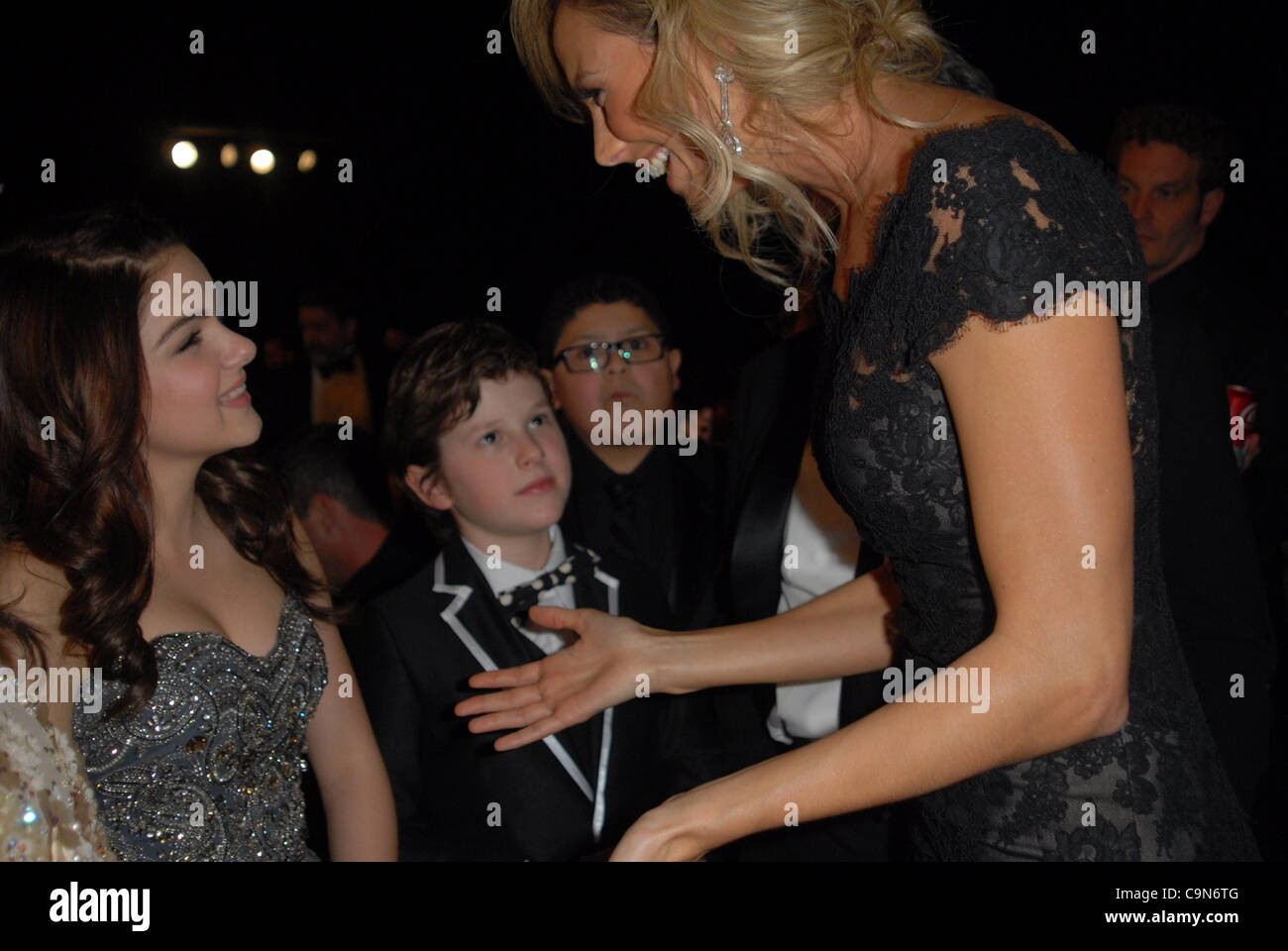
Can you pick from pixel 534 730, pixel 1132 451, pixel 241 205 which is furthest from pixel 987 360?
pixel 241 205

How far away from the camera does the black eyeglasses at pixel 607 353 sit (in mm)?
2641

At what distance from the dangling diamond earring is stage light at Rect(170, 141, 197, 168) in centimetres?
500

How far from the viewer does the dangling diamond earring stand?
1182mm

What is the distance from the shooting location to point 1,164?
413 cm

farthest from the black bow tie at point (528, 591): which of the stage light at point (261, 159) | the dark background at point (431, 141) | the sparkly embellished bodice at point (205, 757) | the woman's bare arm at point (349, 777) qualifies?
the stage light at point (261, 159)

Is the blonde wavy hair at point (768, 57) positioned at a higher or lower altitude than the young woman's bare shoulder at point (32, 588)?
higher

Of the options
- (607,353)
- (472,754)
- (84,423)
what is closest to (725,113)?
(84,423)

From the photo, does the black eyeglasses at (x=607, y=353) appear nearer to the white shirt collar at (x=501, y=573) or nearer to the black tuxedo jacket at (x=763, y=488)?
the black tuxedo jacket at (x=763, y=488)

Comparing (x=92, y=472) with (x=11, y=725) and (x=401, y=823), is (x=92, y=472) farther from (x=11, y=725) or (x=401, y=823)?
(x=401, y=823)

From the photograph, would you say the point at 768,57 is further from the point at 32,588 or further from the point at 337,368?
the point at 337,368

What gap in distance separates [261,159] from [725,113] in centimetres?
534

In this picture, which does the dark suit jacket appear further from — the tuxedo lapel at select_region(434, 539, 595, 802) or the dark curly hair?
the dark curly hair

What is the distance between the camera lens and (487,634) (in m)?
1.91

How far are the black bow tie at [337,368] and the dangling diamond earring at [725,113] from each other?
3387mm
